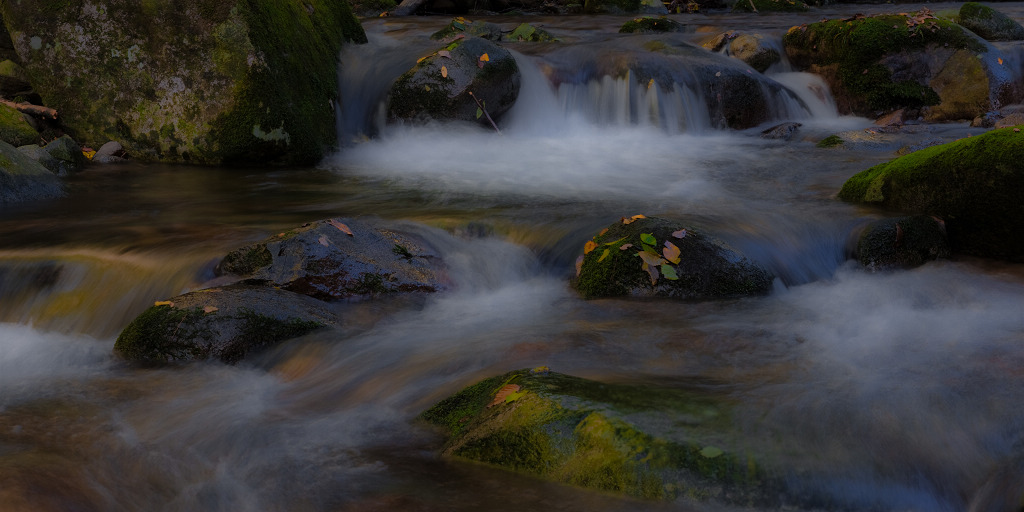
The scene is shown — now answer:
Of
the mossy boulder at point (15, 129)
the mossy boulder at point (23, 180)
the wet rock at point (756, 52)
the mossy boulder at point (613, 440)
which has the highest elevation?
the wet rock at point (756, 52)

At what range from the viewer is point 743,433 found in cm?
323

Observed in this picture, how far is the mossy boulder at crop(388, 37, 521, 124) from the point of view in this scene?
10.4 metres

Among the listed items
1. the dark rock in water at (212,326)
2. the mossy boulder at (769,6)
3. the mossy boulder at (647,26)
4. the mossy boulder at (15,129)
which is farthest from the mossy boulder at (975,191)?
the mossy boulder at (769,6)

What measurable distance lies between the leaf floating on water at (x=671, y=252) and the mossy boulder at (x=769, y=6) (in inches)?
657

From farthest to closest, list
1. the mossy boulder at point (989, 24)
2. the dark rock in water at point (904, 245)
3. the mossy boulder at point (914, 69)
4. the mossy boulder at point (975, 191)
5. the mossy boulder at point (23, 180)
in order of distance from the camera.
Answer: the mossy boulder at point (989, 24), the mossy boulder at point (914, 69), the mossy boulder at point (23, 180), the dark rock in water at point (904, 245), the mossy boulder at point (975, 191)

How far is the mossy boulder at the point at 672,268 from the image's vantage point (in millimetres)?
5402

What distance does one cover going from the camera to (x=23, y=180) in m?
7.83

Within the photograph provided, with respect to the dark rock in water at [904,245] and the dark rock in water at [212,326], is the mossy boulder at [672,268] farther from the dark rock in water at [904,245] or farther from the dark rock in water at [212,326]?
the dark rock in water at [212,326]

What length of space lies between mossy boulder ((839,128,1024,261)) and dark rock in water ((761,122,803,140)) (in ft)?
14.4

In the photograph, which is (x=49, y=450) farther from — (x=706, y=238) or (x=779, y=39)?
(x=779, y=39)

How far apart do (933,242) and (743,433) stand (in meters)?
3.66

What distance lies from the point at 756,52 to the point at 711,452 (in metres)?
11.0

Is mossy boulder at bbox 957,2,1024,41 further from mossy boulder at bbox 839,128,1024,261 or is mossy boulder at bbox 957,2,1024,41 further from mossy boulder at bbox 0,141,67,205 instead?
mossy boulder at bbox 0,141,67,205

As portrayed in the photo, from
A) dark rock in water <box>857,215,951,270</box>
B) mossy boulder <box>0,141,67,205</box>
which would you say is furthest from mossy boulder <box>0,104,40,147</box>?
dark rock in water <box>857,215,951,270</box>
